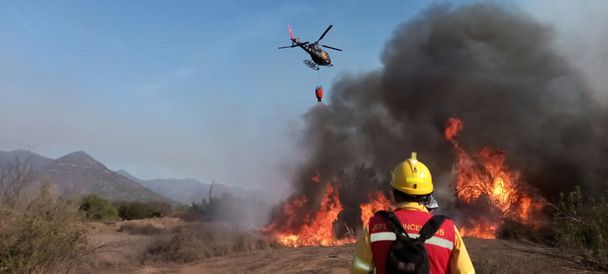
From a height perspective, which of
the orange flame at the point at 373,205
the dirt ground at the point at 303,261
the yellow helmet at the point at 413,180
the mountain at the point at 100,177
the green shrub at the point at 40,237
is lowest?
the dirt ground at the point at 303,261

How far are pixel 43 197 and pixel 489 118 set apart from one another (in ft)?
70.1

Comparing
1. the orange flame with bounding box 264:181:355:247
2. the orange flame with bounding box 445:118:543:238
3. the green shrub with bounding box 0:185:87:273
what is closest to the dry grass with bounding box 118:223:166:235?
the orange flame with bounding box 264:181:355:247

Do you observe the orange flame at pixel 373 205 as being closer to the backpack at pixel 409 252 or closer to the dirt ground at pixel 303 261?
the dirt ground at pixel 303 261

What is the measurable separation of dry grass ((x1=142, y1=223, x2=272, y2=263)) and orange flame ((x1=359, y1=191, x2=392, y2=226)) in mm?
6300

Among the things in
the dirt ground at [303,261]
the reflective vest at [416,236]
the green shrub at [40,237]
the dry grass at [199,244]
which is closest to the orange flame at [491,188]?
the dirt ground at [303,261]

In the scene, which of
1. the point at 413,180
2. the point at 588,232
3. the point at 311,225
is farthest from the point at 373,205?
→ the point at 413,180

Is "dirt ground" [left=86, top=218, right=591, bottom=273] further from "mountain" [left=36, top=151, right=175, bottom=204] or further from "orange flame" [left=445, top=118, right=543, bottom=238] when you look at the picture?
"mountain" [left=36, top=151, right=175, bottom=204]

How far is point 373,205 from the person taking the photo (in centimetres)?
2289

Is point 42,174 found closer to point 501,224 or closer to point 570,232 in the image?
point 570,232

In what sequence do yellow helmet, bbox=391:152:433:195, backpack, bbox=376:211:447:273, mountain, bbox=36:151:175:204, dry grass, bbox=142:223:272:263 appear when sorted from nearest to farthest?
backpack, bbox=376:211:447:273, yellow helmet, bbox=391:152:433:195, dry grass, bbox=142:223:272:263, mountain, bbox=36:151:175:204

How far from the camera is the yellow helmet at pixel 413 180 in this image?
3.20 meters

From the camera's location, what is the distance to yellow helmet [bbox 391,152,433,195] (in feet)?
10.5

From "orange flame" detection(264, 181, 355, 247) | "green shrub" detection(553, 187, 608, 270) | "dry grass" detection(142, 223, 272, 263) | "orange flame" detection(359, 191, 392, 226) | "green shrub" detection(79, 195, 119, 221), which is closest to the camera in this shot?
"green shrub" detection(553, 187, 608, 270)

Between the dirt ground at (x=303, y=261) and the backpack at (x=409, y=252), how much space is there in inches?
276
